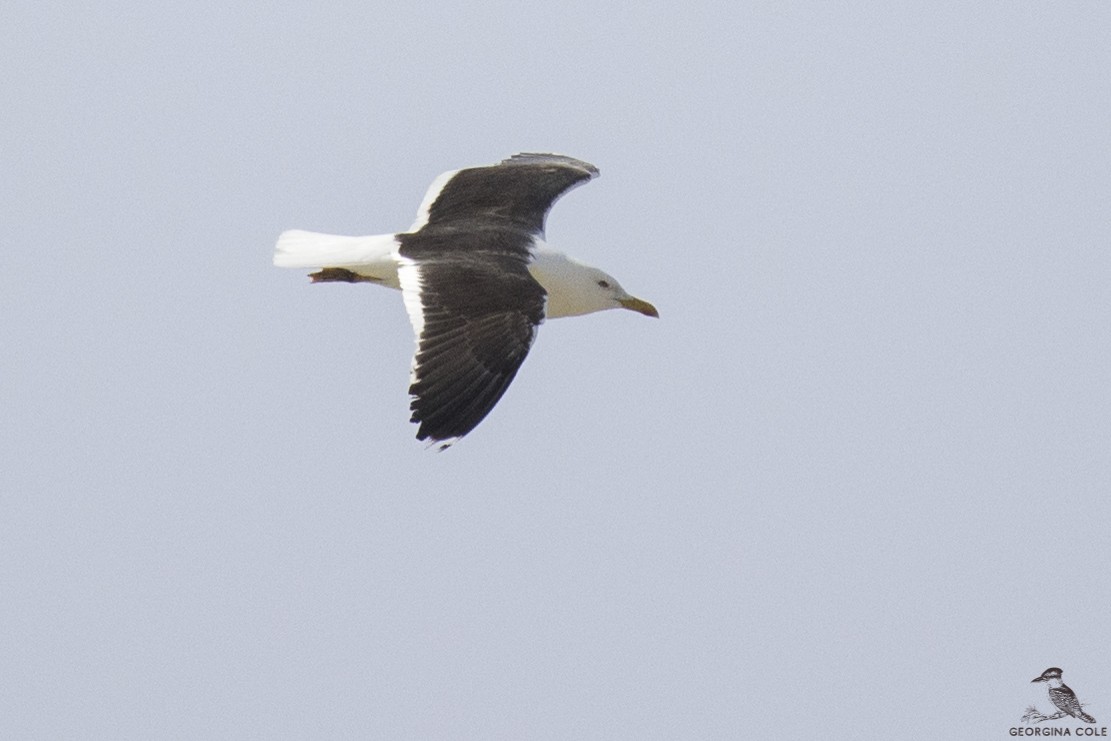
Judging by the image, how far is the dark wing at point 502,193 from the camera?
11539mm

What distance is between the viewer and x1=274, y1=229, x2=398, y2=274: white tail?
10.8 meters

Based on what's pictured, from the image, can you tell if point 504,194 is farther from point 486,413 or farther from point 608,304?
point 486,413

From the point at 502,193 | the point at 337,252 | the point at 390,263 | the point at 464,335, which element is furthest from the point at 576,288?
the point at 464,335

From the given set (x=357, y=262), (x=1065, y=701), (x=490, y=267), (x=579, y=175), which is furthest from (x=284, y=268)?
(x=1065, y=701)

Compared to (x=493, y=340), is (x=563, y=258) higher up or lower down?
higher up

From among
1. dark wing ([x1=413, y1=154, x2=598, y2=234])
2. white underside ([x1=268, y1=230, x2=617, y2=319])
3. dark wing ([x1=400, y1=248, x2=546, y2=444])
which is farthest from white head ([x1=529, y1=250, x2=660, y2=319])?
dark wing ([x1=400, y1=248, x2=546, y2=444])

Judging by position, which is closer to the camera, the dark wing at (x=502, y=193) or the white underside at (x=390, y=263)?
the white underside at (x=390, y=263)

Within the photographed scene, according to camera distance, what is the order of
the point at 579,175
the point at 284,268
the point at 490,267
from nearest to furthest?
the point at 490,267 → the point at 284,268 → the point at 579,175


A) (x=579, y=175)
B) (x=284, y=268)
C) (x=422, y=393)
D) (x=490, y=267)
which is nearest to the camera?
(x=422, y=393)

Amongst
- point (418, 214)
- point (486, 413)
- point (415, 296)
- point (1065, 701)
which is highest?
point (418, 214)

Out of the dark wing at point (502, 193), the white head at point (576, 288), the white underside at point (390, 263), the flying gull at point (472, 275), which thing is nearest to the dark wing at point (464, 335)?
the flying gull at point (472, 275)

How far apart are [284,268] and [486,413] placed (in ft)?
6.91

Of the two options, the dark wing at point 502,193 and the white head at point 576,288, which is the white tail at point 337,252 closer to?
the dark wing at point 502,193

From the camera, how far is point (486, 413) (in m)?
9.52
